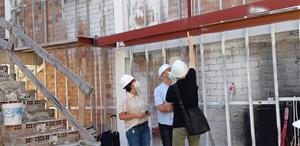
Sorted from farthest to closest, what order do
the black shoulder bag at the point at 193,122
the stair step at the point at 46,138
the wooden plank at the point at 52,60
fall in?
the stair step at the point at 46,138 < the wooden plank at the point at 52,60 < the black shoulder bag at the point at 193,122

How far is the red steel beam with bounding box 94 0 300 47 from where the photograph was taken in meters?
4.04

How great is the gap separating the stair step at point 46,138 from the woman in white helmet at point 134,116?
1154 millimetres

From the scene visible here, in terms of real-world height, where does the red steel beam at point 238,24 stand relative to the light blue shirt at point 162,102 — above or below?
above

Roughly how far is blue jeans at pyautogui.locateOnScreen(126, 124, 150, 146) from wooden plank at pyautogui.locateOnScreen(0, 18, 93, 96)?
0.77 metres

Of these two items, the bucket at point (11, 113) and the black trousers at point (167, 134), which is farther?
the bucket at point (11, 113)

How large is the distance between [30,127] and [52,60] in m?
1.05

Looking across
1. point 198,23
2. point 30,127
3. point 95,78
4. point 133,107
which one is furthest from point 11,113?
point 198,23

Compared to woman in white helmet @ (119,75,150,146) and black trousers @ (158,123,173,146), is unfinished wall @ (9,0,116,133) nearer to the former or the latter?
woman in white helmet @ (119,75,150,146)

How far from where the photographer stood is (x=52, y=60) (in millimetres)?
6094

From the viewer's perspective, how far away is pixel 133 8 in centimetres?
659

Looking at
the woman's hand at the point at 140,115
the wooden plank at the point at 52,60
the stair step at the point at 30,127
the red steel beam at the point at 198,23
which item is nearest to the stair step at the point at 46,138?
the stair step at the point at 30,127

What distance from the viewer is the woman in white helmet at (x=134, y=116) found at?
202 inches

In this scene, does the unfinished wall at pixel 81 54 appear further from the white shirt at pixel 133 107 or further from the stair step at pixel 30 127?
the white shirt at pixel 133 107

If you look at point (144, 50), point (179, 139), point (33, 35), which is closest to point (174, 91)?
→ point (179, 139)
